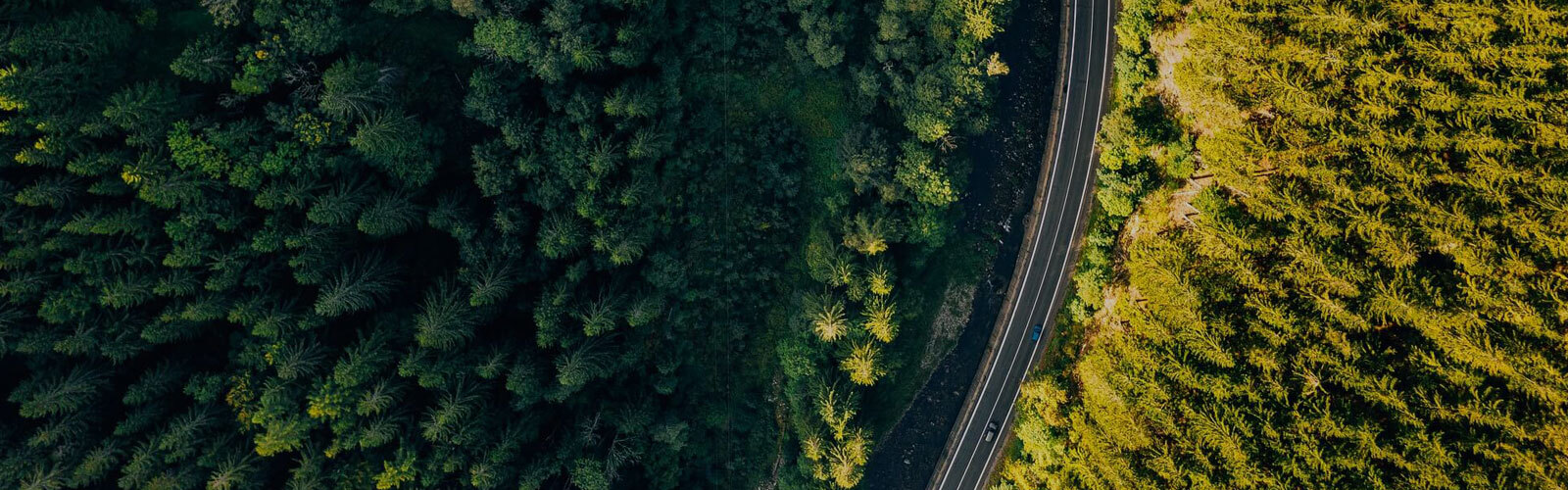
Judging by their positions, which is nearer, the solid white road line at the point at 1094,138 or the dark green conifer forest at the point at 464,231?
the dark green conifer forest at the point at 464,231

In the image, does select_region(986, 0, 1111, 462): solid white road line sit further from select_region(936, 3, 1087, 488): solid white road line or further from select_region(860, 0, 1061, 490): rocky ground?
select_region(860, 0, 1061, 490): rocky ground

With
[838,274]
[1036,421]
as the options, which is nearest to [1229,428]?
[1036,421]

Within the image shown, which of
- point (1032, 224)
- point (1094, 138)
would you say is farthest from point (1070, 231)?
point (1094, 138)

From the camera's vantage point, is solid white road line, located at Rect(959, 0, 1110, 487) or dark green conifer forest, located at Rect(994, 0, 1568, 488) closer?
dark green conifer forest, located at Rect(994, 0, 1568, 488)

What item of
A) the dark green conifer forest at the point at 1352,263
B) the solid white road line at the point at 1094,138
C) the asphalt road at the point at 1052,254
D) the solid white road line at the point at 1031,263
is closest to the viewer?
the dark green conifer forest at the point at 1352,263

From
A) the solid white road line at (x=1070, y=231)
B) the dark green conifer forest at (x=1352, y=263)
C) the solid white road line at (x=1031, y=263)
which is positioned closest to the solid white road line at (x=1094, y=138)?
the solid white road line at (x=1070, y=231)

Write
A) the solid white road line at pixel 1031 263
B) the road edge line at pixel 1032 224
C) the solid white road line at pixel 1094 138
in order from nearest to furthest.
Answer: the solid white road line at pixel 1094 138 < the solid white road line at pixel 1031 263 < the road edge line at pixel 1032 224

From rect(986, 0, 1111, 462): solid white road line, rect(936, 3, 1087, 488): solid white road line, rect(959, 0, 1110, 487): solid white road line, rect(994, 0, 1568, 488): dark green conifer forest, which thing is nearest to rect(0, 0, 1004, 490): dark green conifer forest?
rect(936, 3, 1087, 488): solid white road line

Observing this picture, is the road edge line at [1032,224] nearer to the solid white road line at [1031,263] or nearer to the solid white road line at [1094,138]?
the solid white road line at [1031,263]
